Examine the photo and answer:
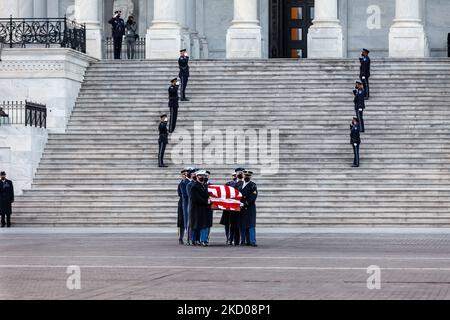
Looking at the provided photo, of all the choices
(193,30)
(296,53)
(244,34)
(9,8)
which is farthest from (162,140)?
(296,53)

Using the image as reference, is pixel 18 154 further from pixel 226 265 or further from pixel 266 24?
pixel 266 24

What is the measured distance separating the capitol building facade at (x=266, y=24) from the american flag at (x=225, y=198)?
1001 inches

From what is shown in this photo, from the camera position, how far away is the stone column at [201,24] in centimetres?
6756

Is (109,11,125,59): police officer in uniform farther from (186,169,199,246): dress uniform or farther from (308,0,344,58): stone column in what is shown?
(186,169,199,246): dress uniform

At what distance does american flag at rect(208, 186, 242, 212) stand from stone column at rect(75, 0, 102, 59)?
83.7 ft

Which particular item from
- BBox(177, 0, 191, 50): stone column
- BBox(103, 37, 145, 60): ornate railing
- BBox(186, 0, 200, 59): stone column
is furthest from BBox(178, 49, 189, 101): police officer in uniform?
BBox(186, 0, 200, 59): stone column

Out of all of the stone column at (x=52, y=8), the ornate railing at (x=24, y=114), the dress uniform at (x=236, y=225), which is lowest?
the dress uniform at (x=236, y=225)

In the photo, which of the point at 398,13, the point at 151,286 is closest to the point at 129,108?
the point at 398,13

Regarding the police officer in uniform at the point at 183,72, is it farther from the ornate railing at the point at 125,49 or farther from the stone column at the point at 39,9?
the stone column at the point at 39,9

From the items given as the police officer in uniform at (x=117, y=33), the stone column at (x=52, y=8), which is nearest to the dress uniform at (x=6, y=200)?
the police officer in uniform at (x=117, y=33)

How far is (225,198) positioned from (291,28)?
34982mm

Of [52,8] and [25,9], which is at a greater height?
[52,8]

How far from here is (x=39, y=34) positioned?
55.8 meters

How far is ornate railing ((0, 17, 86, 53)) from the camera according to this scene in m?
55.4
